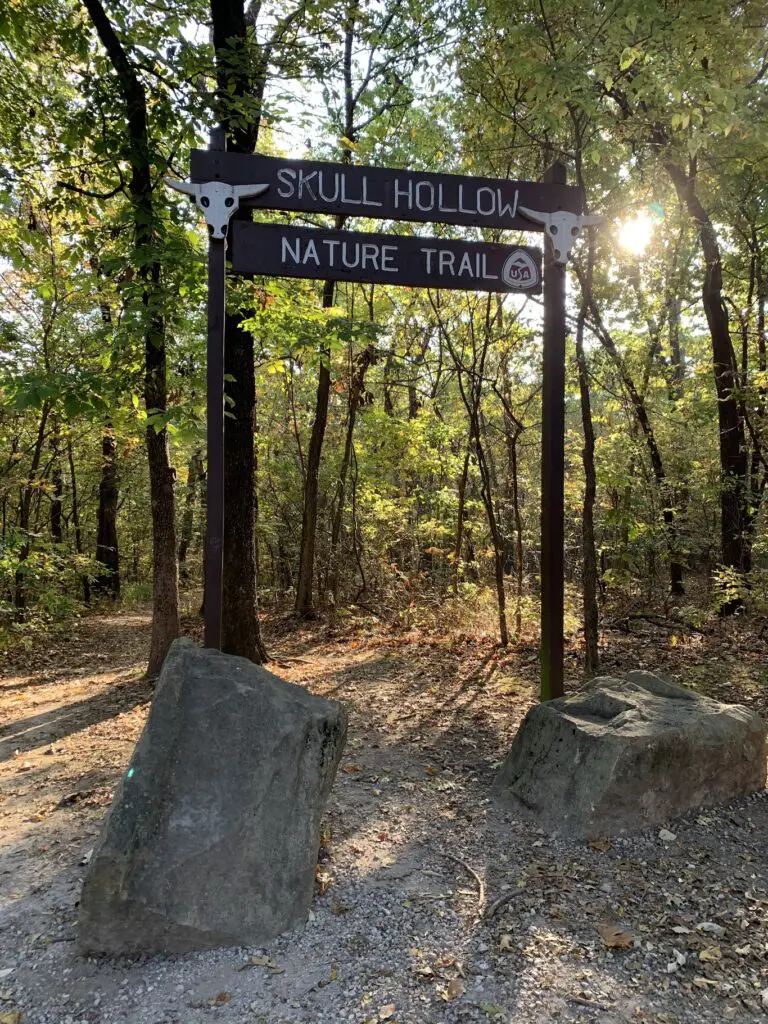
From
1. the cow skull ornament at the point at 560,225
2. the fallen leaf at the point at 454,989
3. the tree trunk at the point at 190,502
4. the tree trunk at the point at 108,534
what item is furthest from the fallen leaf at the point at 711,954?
the tree trunk at the point at 108,534

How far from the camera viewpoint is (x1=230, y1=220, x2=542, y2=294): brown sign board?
12.4 ft

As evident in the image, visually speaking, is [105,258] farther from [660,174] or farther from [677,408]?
[677,408]

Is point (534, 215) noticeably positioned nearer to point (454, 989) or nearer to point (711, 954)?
point (711, 954)

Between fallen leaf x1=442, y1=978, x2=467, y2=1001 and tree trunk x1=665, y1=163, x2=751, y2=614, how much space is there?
8.13 meters

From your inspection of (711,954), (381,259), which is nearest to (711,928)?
(711,954)

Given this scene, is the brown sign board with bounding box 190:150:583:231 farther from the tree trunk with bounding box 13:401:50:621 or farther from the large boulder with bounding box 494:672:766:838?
the tree trunk with bounding box 13:401:50:621

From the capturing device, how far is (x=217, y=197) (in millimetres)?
3691

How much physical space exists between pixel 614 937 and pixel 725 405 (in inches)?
352

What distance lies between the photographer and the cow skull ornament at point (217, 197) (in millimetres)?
3662

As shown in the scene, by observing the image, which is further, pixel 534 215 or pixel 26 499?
pixel 26 499

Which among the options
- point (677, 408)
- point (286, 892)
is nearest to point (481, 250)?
point (286, 892)

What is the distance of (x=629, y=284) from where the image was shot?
10227 mm

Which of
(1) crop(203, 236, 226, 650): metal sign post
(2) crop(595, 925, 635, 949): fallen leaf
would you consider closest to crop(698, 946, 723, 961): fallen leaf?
(2) crop(595, 925, 635, 949): fallen leaf

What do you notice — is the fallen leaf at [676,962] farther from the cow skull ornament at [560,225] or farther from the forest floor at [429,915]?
the cow skull ornament at [560,225]
